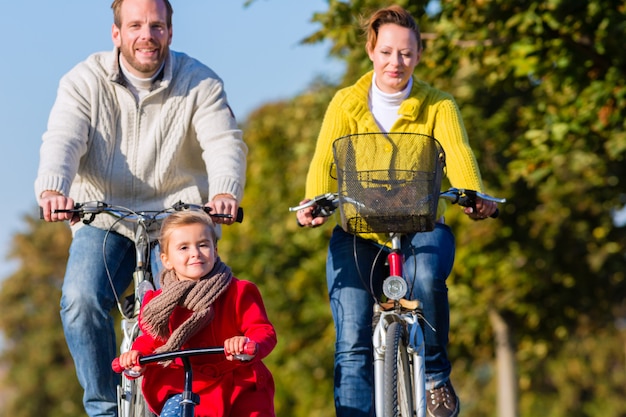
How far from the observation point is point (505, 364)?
21.2 metres

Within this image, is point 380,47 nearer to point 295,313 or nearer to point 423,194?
point 423,194

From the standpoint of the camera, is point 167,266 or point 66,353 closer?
point 167,266

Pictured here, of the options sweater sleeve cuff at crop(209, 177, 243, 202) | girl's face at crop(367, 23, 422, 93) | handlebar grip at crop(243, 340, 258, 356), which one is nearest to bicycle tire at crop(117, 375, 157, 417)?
handlebar grip at crop(243, 340, 258, 356)

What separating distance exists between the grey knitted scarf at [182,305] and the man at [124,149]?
803 millimetres

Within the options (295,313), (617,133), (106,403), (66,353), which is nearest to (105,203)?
(106,403)

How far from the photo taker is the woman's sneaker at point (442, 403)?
676 centimetres

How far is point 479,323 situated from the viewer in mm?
Answer: 20938

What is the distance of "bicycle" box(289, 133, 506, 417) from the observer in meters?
6.48

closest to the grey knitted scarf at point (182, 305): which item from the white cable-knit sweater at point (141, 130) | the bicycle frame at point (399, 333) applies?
the bicycle frame at point (399, 333)

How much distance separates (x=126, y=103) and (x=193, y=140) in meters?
0.41

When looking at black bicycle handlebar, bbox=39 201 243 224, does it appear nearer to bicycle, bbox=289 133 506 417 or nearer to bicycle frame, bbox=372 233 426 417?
bicycle, bbox=289 133 506 417

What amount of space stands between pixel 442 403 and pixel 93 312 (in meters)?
1.77

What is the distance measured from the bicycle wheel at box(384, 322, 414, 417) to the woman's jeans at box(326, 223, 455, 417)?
1.10 feet

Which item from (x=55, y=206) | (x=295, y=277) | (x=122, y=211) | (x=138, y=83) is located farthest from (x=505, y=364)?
(x=55, y=206)
